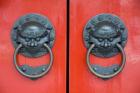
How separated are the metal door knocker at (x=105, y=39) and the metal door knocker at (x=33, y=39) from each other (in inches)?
5.5

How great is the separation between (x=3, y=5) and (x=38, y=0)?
0.13m

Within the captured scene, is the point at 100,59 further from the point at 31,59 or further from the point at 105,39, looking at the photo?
Result: the point at 31,59

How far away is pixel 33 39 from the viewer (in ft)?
4.56

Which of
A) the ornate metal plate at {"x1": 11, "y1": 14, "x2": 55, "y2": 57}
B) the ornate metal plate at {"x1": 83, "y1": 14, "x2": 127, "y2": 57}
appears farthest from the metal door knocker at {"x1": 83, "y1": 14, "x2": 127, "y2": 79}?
the ornate metal plate at {"x1": 11, "y1": 14, "x2": 55, "y2": 57}

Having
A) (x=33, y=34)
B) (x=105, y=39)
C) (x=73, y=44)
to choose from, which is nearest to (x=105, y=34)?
(x=105, y=39)

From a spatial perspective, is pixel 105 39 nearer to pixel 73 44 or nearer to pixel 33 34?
pixel 73 44

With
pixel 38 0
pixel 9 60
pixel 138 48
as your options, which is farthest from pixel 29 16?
pixel 138 48

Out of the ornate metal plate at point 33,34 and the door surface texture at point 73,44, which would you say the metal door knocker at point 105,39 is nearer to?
the door surface texture at point 73,44

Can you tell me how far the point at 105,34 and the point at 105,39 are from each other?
0.06 ft

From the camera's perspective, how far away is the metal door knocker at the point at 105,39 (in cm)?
137

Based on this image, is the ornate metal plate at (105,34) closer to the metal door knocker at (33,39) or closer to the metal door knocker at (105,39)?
the metal door knocker at (105,39)

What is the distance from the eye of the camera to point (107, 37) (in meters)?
1.37

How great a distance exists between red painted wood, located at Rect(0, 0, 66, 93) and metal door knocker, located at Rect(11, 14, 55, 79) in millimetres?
19

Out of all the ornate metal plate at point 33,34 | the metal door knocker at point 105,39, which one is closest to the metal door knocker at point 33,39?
the ornate metal plate at point 33,34
